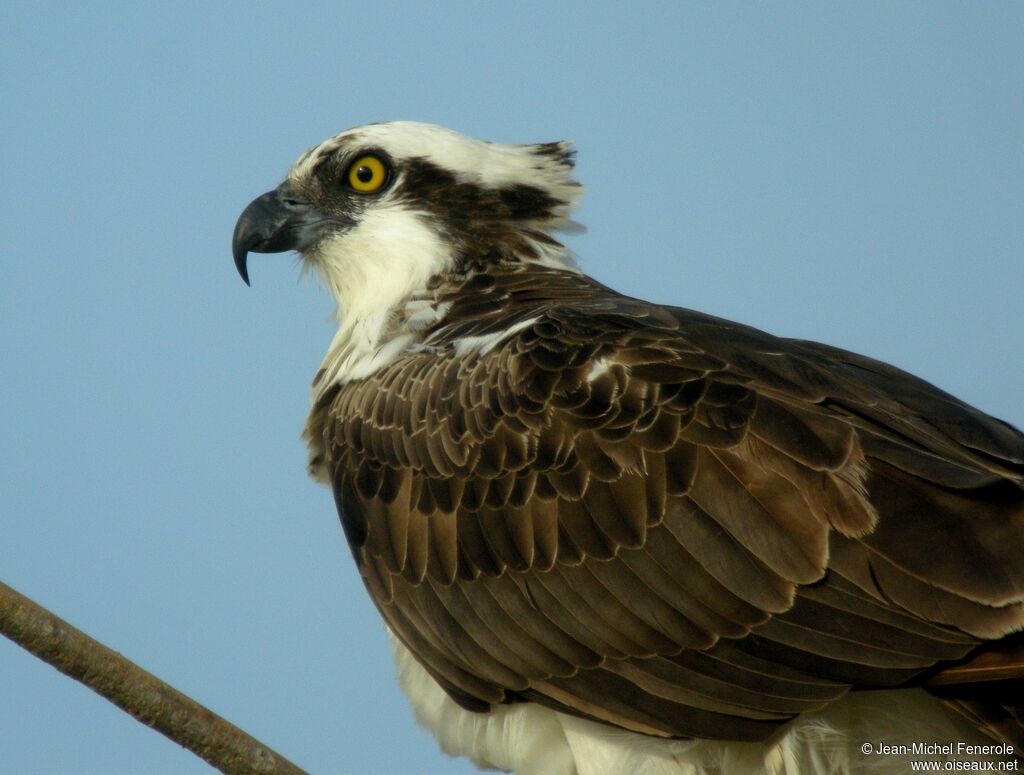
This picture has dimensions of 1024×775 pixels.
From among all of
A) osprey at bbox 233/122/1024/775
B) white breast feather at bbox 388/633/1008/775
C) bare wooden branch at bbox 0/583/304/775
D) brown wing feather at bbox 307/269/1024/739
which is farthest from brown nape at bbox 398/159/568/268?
bare wooden branch at bbox 0/583/304/775

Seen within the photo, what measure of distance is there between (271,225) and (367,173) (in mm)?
595

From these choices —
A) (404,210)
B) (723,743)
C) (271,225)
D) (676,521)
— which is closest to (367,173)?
(404,210)

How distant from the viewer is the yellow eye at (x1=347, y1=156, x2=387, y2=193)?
26.0ft

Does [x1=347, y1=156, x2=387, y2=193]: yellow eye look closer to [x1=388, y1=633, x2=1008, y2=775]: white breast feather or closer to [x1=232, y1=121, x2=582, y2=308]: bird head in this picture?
[x1=232, y1=121, x2=582, y2=308]: bird head

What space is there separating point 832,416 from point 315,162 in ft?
11.3

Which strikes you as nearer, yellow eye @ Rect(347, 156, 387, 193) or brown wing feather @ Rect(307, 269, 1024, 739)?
brown wing feather @ Rect(307, 269, 1024, 739)

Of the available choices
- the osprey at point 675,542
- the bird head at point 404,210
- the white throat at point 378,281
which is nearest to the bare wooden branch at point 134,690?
the osprey at point 675,542

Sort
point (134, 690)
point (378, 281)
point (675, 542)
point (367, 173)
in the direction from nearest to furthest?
1. point (134, 690)
2. point (675, 542)
3. point (378, 281)
4. point (367, 173)

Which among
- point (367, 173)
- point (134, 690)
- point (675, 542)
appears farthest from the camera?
point (367, 173)

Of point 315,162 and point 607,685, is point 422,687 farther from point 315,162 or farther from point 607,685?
point 315,162

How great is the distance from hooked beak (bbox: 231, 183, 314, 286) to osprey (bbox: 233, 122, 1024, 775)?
3.65 feet

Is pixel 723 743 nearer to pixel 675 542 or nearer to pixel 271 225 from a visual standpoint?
pixel 675 542

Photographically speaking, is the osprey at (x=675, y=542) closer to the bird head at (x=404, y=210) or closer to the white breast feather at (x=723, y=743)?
the white breast feather at (x=723, y=743)

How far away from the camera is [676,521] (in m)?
5.77
